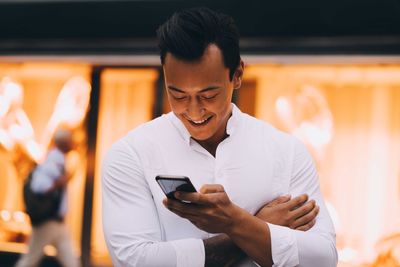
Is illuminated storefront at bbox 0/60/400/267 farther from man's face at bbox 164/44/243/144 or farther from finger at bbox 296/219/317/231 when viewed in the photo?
man's face at bbox 164/44/243/144

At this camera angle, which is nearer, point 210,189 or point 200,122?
point 210,189

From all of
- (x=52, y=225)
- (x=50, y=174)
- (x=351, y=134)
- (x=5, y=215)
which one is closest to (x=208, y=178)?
(x=351, y=134)

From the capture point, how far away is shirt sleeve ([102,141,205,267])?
230 cm

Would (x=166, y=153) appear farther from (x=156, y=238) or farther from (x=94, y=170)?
(x=94, y=170)

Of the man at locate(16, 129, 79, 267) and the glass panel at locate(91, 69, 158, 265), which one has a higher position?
the glass panel at locate(91, 69, 158, 265)

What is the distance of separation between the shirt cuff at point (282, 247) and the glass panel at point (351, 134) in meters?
4.89

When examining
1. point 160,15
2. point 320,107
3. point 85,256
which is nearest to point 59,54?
point 160,15

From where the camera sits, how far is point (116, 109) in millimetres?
8070

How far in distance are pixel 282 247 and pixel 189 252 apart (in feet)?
0.89

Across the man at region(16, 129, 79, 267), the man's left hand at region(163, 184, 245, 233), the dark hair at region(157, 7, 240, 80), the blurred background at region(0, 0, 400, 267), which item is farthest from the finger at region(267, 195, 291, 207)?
the man at region(16, 129, 79, 267)

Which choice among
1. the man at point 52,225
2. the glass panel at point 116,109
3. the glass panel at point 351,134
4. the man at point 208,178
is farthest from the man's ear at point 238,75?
the man at point 52,225

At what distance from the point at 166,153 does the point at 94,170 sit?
5.67 meters

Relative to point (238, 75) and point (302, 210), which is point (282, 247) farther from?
point (238, 75)

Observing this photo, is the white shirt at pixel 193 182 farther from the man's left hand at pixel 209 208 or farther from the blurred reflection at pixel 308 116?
the blurred reflection at pixel 308 116
